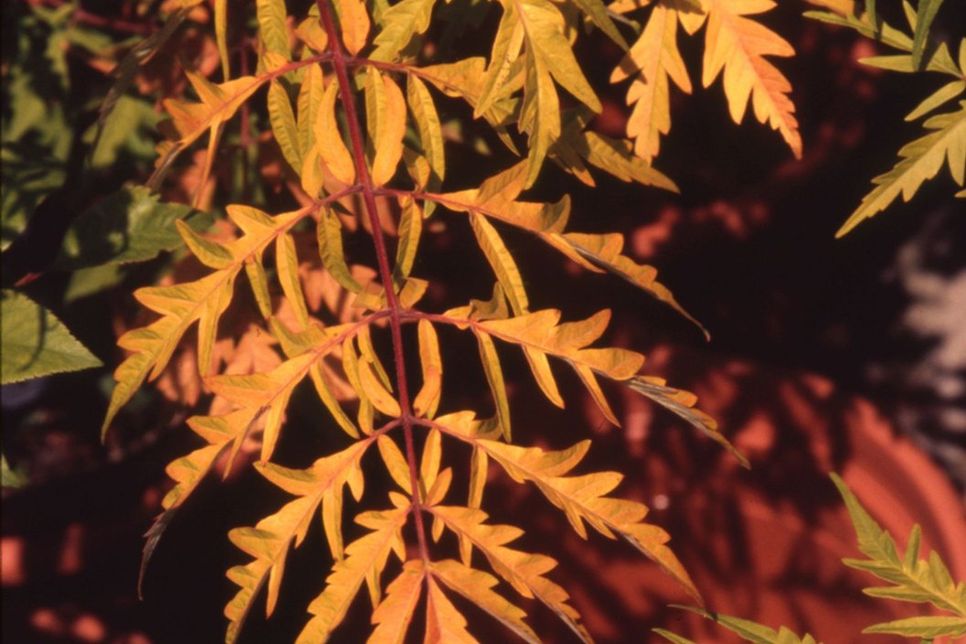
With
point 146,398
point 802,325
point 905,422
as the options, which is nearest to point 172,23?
point 146,398

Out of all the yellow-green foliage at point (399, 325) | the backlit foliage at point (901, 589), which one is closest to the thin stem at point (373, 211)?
the yellow-green foliage at point (399, 325)

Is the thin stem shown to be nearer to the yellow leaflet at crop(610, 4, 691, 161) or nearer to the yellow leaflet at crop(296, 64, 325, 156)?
the yellow leaflet at crop(296, 64, 325, 156)

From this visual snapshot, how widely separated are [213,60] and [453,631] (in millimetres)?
720

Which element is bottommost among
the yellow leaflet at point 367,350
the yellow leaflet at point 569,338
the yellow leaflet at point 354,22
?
the yellow leaflet at point 367,350

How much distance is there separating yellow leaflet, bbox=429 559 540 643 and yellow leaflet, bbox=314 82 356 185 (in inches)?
10.6

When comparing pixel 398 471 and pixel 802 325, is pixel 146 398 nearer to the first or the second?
pixel 398 471

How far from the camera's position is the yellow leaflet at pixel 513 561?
0.64 m

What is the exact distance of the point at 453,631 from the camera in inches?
25.5

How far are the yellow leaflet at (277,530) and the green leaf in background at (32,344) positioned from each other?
325 mm

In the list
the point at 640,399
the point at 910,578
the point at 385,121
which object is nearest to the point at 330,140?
the point at 385,121

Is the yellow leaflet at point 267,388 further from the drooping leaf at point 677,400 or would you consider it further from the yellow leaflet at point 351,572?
the drooping leaf at point 677,400

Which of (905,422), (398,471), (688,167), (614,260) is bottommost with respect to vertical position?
(905,422)

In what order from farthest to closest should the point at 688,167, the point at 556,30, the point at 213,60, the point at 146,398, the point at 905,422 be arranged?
1. the point at 905,422
2. the point at 688,167
3. the point at 146,398
4. the point at 213,60
5. the point at 556,30

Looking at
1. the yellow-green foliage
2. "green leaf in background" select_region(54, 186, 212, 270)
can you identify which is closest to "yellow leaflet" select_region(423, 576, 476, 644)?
the yellow-green foliage
